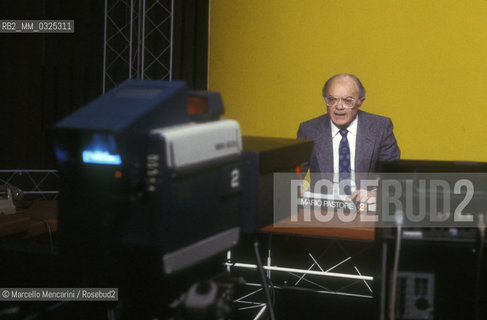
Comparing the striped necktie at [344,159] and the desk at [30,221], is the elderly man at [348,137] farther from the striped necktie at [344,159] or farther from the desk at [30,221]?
the desk at [30,221]

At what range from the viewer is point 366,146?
341cm

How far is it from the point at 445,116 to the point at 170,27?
7.29 feet

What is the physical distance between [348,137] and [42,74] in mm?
2366

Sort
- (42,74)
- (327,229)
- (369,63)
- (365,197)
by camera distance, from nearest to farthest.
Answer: (327,229), (365,197), (42,74), (369,63)

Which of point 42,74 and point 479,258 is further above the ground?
point 42,74

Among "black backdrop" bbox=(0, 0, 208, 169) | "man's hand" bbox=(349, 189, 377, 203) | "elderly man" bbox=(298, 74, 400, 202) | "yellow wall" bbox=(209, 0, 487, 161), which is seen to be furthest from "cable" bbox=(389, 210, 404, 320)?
"black backdrop" bbox=(0, 0, 208, 169)

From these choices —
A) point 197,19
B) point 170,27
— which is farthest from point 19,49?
point 197,19

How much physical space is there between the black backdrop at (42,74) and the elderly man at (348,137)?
1870mm

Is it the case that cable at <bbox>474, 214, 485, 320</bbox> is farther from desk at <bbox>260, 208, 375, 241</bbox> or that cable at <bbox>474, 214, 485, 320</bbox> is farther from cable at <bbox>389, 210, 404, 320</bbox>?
desk at <bbox>260, 208, 375, 241</bbox>

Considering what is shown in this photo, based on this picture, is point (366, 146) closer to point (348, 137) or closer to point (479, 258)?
point (348, 137)

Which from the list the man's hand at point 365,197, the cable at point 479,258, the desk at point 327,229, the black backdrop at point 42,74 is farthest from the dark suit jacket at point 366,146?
the black backdrop at point 42,74

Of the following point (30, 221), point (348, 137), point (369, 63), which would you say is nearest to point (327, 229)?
point (30, 221)

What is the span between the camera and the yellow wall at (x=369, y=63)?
424 centimetres

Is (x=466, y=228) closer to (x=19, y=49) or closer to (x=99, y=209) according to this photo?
(x=99, y=209)
